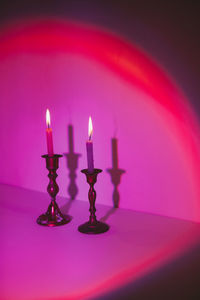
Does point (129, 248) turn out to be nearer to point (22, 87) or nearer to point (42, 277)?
point (42, 277)

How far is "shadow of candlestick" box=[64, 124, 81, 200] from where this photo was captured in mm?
1091

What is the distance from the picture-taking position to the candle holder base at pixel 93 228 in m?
0.85

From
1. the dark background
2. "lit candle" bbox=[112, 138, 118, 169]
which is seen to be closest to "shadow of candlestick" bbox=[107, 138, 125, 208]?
"lit candle" bbox=[112, 138, 118, 169]

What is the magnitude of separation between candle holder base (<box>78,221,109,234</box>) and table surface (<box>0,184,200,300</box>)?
1 centimetres

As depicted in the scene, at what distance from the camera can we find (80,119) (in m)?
1.06

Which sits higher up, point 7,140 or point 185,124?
point 7,140

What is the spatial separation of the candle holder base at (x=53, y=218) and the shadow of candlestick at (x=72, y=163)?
0.16 meters

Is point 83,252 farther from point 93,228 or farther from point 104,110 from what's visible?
point 104,110

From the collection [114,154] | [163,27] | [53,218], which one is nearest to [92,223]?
[53,218]

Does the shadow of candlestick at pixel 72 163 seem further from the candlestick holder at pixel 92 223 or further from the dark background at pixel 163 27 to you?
the dark background at pixel 163 27

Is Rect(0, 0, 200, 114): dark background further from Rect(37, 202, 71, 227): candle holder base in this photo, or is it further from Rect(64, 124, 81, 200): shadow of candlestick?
Rect(37, 202, 71, 227): candle holder base

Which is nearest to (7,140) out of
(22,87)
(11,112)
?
(11,112)

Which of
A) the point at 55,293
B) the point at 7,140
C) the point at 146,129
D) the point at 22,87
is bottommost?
the point at 55,293

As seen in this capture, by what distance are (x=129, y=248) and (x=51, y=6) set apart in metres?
0.73
